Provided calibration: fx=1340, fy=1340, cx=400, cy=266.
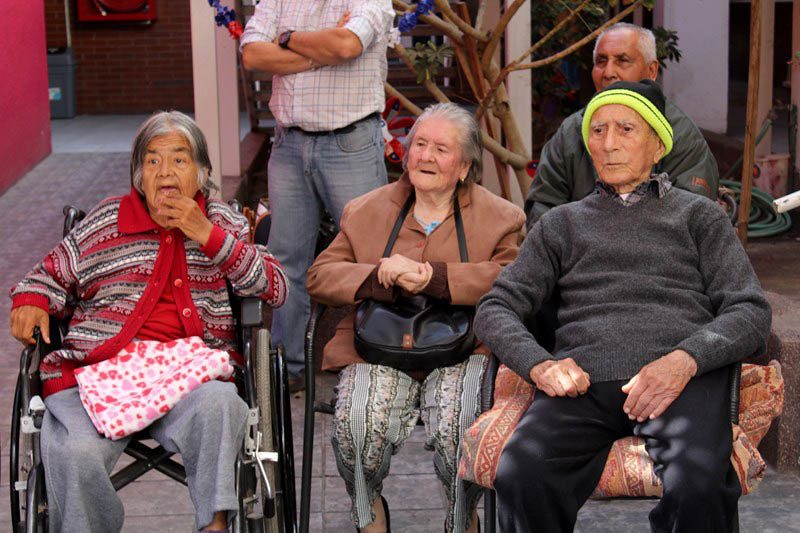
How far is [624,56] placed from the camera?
488 centimetres

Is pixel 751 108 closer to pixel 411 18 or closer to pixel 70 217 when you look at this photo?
pixel 411 18

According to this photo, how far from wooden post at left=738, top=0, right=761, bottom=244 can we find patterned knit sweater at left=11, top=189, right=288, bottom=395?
2.99 metres

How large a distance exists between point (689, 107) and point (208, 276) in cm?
766

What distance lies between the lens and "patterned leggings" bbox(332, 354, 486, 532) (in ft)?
12.8

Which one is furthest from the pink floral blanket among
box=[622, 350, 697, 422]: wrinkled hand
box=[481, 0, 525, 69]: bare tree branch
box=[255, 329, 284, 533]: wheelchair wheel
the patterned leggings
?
box=[481, 0, 525, 69]: bare tree branch

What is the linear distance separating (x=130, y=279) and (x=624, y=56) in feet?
6.67

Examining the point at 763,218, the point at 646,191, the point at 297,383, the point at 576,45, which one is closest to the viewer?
the point at 646,191

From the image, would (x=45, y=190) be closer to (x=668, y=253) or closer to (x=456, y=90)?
(x=456, y=90)

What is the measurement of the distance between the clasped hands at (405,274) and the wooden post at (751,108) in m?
2.66

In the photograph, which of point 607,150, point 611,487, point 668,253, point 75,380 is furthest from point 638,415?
point 75,380

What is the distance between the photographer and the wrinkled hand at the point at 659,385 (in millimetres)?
3486

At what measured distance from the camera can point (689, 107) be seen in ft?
35.8

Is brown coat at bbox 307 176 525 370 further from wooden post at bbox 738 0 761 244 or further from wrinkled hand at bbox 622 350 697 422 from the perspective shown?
wooden post at bbox 738 0 761 244

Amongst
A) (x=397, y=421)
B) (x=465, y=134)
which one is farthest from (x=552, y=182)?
(x=397, y=421)
